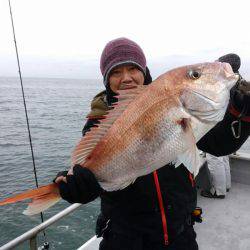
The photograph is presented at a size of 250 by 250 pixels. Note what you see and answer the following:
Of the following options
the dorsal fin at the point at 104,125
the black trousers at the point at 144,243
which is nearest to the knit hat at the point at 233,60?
the black trousers at the point at 144,243

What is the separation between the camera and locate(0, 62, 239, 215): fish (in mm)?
1991

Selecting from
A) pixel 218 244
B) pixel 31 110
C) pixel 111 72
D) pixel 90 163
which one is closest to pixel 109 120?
pixel 90 163

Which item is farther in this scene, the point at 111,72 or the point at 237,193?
the point at 237,193

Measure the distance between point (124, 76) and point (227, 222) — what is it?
3620mm

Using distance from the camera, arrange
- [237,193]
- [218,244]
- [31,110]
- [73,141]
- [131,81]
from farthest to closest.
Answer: [31,110] < [73,141] < [237,193] < [218,244] < [131,81]

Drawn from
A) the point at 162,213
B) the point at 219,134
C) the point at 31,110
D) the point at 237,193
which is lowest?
the point at 31,110

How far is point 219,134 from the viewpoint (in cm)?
251

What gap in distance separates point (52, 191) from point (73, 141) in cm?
2243

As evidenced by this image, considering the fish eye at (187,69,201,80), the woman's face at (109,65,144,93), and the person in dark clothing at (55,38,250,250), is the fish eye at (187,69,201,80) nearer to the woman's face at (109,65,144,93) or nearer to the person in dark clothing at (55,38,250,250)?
the person in dark clothing at (55,38,250,250)

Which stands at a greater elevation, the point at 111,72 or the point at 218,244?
the point at 111,72

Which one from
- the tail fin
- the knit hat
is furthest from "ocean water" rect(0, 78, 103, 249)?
the tail fin

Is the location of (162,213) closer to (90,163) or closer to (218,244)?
(90,163)

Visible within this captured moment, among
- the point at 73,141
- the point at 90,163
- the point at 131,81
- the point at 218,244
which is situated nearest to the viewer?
the point at 90,163

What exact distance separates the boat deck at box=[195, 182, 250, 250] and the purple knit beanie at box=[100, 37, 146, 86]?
9.95ft
